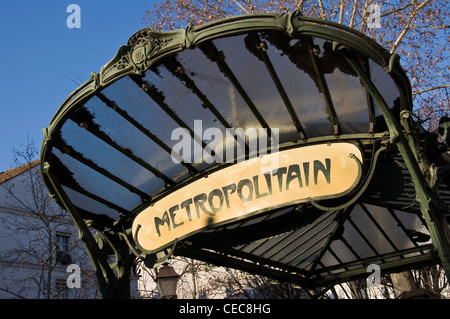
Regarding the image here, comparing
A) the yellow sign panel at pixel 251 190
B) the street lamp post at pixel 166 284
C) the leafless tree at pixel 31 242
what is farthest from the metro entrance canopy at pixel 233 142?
the leafless tree at pixel 31 242

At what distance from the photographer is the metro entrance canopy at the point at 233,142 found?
4723 millimetres

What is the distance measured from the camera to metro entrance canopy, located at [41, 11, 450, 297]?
186 inches

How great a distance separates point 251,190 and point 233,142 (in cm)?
63

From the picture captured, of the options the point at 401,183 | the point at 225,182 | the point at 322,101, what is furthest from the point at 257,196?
the point at 401,183

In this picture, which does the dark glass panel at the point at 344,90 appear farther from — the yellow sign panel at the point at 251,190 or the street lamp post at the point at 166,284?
the street lamp post at the point at 166,284

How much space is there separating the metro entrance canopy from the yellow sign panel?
0.04 ft

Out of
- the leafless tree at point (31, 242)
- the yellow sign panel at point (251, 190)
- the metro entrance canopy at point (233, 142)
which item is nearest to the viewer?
the metro entrance canopy at point (233, 142)

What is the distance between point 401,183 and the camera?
5.58 metres

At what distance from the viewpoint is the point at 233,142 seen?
231 inches

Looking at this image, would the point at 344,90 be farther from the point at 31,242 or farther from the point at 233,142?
the point at 31,242

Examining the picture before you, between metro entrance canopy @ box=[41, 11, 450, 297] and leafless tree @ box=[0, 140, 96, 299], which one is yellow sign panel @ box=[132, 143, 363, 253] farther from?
leafless tree @ box=[0, 140, 96, 299]

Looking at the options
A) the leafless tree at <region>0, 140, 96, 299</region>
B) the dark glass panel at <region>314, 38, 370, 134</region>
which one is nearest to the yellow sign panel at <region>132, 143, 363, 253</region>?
the dark glass panel at <region>314, 38, 370, 134</region>

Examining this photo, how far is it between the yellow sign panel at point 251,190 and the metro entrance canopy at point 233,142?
0.01m
